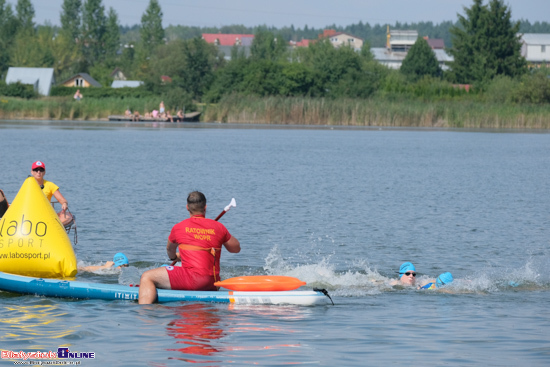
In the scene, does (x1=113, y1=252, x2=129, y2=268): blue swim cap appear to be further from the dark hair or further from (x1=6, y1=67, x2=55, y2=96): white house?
(x1=6, y1=67, x2=55, y2=96): white house

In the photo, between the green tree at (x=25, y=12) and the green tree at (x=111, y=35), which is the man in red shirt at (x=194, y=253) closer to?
the green tree at (x=25, y=12)

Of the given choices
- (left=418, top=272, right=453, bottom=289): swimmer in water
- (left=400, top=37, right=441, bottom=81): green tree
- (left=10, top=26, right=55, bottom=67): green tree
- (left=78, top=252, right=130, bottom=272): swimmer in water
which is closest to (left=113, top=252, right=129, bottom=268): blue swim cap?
(left=78, top=252, right=130, bottom=272): swimmer in water

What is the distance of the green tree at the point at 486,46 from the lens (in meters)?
85.8

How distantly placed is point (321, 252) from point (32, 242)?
5.98 meters

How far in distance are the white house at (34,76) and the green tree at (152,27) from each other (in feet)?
167

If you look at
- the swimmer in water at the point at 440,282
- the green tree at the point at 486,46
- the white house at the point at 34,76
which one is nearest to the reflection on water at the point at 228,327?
the swimmer in water at the point at 440,282

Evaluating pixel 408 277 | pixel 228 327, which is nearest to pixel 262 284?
pixel 228 327

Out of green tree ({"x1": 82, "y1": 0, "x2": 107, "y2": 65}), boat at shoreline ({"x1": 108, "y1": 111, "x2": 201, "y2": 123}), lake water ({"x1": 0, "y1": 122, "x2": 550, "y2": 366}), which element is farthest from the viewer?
green tree ({"x1": 82, "y1": 0, "x2": 107, "y2": 65})

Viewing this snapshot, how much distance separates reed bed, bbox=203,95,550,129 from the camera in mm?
60719

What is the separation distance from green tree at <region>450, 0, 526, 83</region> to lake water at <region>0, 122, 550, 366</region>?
4952 centimetres

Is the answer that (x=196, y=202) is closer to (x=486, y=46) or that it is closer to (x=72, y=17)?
(x=486, y=46)

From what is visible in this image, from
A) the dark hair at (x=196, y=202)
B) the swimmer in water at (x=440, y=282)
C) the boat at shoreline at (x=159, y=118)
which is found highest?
the dark hair at (x=196, y=202)

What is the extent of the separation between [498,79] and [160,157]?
43.9m

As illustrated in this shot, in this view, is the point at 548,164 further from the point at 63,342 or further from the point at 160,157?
the point at 63,342
